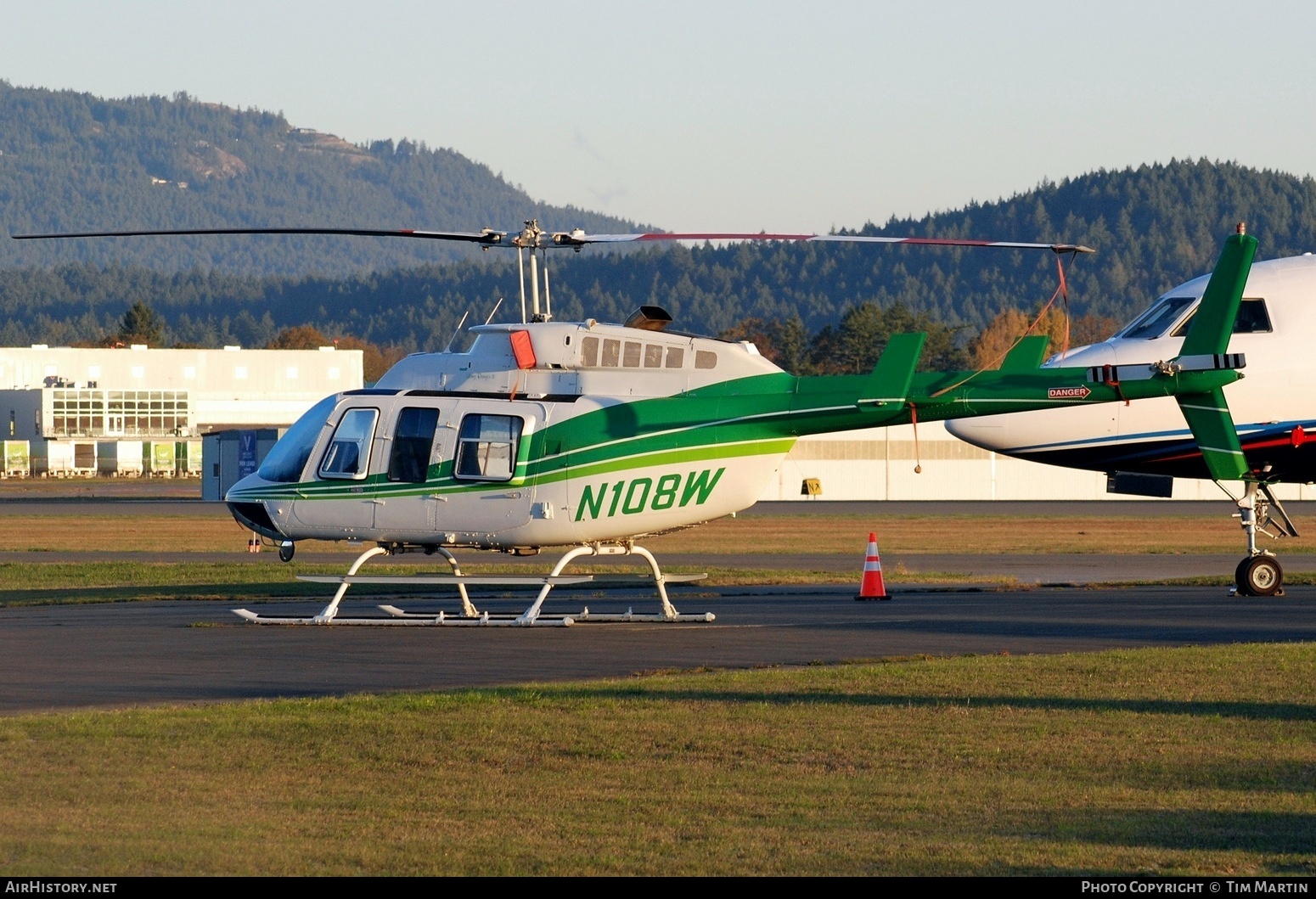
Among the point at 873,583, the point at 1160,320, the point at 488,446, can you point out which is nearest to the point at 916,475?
the point at 873,583

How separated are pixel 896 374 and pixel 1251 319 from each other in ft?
20.9

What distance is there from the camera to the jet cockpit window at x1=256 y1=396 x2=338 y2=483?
70.5 feet

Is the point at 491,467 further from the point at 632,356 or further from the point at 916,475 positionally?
the point at 916,475

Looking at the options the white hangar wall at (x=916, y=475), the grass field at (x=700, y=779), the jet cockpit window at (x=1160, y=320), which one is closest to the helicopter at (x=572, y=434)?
the jet cockpit window at (x=1160, y=320)

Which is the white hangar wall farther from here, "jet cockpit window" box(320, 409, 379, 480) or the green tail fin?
"jet cockpit window" box(320, 409, 379, 480)

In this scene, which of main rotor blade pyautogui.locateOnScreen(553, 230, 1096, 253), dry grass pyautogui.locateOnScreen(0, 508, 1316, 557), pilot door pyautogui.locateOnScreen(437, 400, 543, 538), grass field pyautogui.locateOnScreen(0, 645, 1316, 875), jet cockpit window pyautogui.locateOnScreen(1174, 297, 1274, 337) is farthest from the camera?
dry grass pyautogui.locateOnScreen(0, 508, 1316, 557)

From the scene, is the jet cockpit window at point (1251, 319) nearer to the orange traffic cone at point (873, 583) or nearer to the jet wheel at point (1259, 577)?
the jet wheel at point (1259, 577)

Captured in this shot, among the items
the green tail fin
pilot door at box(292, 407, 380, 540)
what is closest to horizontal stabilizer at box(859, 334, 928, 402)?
the green tail fin

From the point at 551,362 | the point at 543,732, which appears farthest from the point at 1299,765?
the point at 551,362

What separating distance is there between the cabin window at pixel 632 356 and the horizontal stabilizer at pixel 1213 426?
6484 mm

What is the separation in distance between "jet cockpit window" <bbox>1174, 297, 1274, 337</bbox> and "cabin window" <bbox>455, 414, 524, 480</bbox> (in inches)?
368

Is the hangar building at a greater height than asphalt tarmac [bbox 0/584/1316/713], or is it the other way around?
the hangar building

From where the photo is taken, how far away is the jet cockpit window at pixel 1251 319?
76.1 ft

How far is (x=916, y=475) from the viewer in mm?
79312
